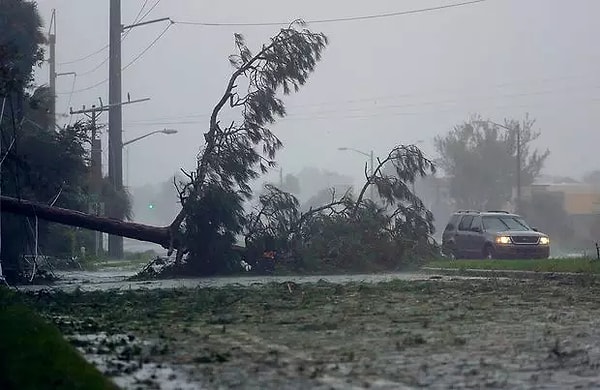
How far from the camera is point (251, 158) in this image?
31.4 m

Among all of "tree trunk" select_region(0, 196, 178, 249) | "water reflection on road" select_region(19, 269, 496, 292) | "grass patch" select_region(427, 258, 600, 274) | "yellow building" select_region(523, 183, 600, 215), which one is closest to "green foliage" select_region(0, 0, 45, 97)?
"tree trunk" select_region(0, 196, 178, 249)

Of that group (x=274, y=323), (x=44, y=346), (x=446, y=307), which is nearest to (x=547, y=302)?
(x=446, y=307)

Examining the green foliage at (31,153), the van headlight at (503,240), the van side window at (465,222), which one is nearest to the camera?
the green foliage at (31,153)

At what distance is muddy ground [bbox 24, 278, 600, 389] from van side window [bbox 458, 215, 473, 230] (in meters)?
17.9

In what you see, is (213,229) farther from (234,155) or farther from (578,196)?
(578,196)

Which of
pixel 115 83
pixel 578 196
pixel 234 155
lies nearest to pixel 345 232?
A: pixel 234 155

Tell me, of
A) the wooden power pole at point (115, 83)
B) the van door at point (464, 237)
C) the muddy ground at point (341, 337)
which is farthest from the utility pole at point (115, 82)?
the muddy ground at point (341, 337)

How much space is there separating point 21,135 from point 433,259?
13.0 meters

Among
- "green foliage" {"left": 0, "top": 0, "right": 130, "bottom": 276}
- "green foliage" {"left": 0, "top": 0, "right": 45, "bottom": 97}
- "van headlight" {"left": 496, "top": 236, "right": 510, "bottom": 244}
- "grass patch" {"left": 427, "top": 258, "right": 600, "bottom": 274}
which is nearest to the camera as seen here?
"grass patch" {"left": 427, "top": 258, "right": 600, "bottom": 274}

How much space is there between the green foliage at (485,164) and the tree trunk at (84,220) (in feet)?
184

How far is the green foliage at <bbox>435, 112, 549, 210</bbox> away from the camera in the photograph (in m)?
85.7

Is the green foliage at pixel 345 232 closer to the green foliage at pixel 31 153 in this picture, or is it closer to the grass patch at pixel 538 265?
the grass patch at pixel 538 265

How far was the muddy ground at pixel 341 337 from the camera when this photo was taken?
9.34 metres

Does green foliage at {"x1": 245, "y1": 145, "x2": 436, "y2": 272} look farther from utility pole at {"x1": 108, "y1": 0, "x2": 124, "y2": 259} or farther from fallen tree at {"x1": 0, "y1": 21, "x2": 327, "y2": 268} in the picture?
utility pole at {"x1": 108, "y1": 0, "x2": 124, "y2": 259}
